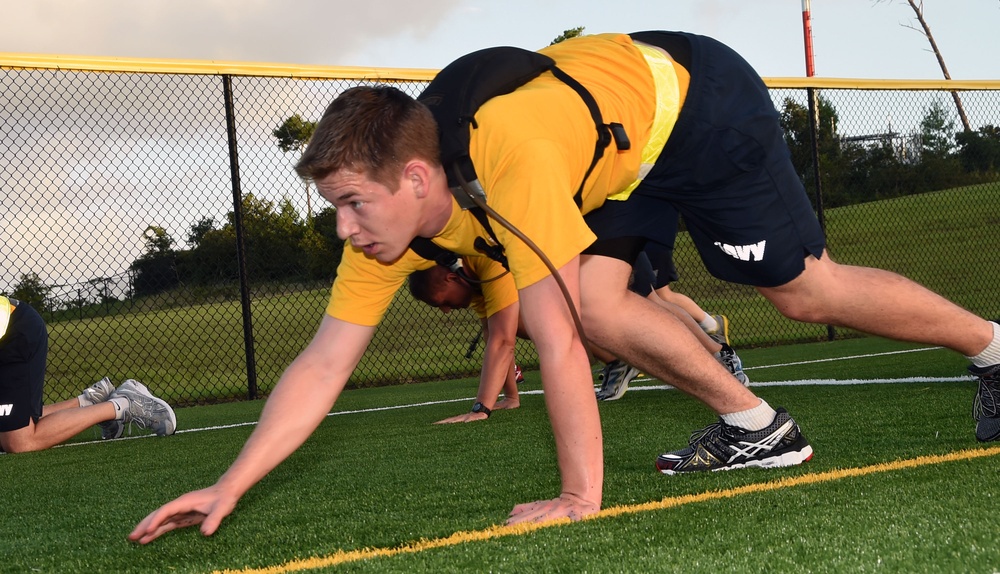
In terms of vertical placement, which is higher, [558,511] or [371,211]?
[371,211]

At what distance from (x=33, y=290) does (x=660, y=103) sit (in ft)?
26.7

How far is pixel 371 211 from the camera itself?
2.25 m

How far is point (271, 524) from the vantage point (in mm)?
2674

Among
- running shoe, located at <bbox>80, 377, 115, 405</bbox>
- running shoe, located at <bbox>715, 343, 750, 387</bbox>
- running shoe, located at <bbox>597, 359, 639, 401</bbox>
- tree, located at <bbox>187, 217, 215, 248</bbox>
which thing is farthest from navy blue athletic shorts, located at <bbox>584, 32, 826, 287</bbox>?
tree, located at <bbox>187, 217, 215, 248</bbox>

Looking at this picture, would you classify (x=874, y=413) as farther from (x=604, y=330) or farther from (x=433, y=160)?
(x=433, y=160)

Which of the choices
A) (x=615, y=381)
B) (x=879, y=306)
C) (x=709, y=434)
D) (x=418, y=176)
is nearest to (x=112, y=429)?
(x=615, y=381)

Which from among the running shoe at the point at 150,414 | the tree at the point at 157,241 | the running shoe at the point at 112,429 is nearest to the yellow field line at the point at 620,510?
the running shoe at the point at 150,414

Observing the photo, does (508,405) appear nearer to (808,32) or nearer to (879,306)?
(879,306)

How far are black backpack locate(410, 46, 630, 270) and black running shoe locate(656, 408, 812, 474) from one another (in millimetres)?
991

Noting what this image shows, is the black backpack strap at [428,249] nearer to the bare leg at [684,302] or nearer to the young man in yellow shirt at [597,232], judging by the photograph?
the young man in yellow shirt at [597,232]

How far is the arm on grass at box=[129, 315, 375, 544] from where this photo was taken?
221 centimetres

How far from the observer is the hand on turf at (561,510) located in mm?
2262

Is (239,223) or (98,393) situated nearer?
(98,393)

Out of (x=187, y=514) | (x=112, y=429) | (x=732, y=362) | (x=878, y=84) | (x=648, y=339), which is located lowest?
(x=112, y=429)
